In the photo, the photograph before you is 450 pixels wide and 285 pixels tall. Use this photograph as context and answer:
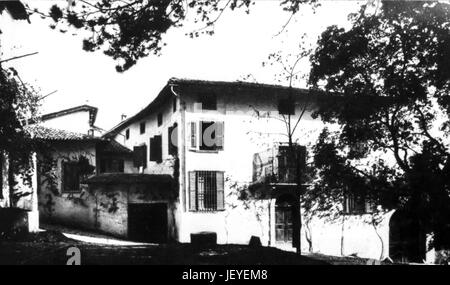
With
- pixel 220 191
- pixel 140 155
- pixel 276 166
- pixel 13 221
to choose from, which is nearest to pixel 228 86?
pixel 276 166

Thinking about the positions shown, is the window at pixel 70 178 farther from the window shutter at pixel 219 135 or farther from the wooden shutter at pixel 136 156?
the window shutter at pixel 219 135

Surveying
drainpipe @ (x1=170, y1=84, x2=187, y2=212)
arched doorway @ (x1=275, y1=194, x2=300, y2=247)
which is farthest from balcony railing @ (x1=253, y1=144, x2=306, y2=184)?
drainpipe @ (x1=170, y1=84, x2=187, y2=212)

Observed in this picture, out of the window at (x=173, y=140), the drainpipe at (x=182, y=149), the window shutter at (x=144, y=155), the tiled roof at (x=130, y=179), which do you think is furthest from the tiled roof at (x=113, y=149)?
the drainpipe at (x=182, y=149)

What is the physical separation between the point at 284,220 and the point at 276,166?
8.22 ft

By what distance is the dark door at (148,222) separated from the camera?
55.1 feet

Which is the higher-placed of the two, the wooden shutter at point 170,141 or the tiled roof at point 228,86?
the tiled roof at point 228,86

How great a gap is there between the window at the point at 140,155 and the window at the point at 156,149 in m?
1.25

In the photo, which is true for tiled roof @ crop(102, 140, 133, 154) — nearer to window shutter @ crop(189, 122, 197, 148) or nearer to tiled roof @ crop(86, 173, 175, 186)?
tiled roof @ crop(86, 173, 175, 186)

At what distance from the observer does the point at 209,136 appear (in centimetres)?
1631

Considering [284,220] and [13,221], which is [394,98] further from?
[13,221]

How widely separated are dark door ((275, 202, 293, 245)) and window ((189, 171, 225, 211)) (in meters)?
2.48

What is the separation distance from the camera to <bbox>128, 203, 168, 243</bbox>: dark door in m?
16.8
